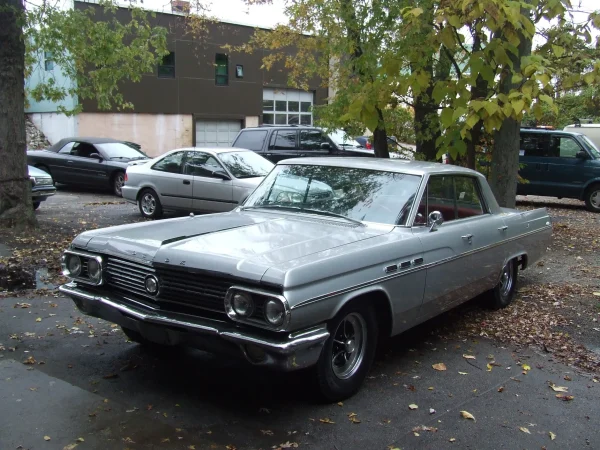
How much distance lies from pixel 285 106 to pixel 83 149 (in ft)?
57.3

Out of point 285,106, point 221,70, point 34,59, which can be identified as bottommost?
point 34,59

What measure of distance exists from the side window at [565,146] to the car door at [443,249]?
438 inches

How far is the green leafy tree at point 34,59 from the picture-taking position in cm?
960

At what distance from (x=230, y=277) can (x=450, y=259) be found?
7.42ft

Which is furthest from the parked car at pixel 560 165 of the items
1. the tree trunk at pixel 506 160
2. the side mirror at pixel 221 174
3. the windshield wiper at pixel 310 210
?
the windshield wiper at pixel 310 210

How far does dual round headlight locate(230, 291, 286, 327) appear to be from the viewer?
12.1ft

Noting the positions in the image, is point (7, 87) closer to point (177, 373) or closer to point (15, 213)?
point (15, 213)

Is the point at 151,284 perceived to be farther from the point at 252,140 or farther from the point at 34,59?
the point at 252,140

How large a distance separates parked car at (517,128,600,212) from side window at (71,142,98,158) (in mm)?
11380

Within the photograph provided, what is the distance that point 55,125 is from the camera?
91.4 feet

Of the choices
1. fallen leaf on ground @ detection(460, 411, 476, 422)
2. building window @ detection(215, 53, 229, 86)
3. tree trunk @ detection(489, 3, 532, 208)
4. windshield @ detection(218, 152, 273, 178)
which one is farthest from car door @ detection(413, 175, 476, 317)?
building window @ detection(215, 53, 229, 86)

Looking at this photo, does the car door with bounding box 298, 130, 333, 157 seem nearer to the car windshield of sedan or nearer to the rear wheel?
the rear wheel

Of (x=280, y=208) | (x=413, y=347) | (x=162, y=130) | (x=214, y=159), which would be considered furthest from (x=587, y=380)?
(x=162, y=130)

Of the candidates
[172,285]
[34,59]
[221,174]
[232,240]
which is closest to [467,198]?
[232,240]
